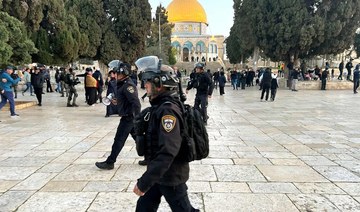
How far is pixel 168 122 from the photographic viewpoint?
244 centimetres

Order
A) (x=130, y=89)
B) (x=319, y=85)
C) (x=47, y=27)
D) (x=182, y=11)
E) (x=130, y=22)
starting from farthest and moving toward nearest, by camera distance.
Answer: (x=182, y=11)
(x=130, y=22)
(x=319, y=85)
(x=47, y=27)
(x=130, y=89)

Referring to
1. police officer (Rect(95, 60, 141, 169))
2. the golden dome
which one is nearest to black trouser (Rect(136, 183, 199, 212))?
police officer (Rect(95, 60, 141, 169))

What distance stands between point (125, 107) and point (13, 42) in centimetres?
881

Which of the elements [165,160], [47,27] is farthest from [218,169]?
[47,27]

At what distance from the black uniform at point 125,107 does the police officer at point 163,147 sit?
2333mm

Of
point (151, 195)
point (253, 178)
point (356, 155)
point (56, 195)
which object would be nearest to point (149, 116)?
point (151, 195)

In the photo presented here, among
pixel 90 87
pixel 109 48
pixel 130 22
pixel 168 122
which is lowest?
pixel 90 87

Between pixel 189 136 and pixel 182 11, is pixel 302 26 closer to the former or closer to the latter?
pixel 189 136

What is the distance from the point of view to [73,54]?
59.4 feet

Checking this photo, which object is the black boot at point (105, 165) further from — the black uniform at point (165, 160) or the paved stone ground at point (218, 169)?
the black uniform at point (165, 160)

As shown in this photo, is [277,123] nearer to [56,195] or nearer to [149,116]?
[56,195]

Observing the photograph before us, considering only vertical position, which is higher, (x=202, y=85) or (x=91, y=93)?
(x=202, y=85)

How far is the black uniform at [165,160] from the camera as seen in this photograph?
244 cm

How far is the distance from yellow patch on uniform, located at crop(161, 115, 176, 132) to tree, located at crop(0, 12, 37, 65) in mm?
10138
